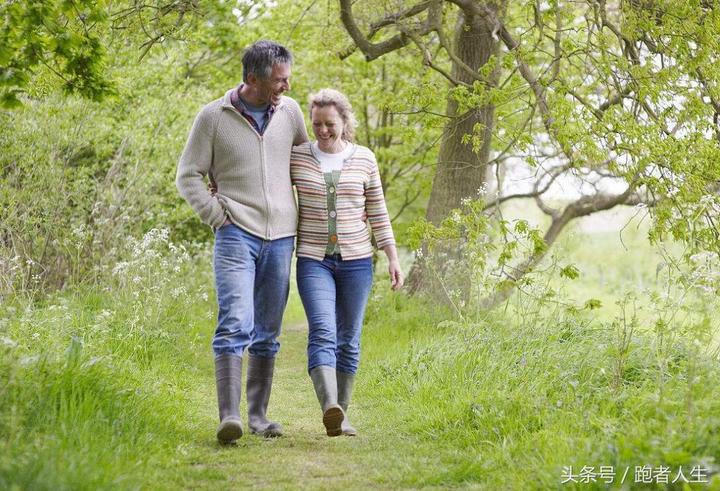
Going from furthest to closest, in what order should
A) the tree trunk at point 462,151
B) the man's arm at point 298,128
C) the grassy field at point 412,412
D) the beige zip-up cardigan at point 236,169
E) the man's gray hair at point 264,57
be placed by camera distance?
the tree trunk at point 462,151 → the man's arm at point 298,128 → the beige zip-up cardigan at point 236,169 → the man's gray hair at point 264,57 → the grassy field at point 412,412

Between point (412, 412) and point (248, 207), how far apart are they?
1.80 meters

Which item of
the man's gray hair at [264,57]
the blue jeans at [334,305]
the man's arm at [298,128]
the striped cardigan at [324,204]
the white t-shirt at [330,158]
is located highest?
the man's gray hair at [264,57]

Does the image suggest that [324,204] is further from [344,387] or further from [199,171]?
[344,387]

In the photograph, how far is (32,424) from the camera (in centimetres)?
424

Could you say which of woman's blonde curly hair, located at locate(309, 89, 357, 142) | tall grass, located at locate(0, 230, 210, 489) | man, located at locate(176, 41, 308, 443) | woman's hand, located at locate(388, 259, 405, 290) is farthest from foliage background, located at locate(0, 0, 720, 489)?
woman's blonde curly hair, located at locate(309, 89, 357, 142)

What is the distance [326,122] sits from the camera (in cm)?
533

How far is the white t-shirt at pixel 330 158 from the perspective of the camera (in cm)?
542

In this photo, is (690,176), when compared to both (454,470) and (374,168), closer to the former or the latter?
(374,168)

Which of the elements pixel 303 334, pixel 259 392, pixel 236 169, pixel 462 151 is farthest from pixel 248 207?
pixel 303 334

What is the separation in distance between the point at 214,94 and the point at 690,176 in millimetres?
9858

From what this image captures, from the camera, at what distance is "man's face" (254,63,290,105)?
5.15m

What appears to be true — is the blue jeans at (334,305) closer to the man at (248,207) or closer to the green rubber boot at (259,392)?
the man at (248,207)

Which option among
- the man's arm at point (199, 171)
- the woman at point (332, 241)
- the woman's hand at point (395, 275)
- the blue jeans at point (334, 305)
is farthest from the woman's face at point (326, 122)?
the woman's hand at point (395, 275)

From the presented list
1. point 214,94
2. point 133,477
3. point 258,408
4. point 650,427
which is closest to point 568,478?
point 650,427
